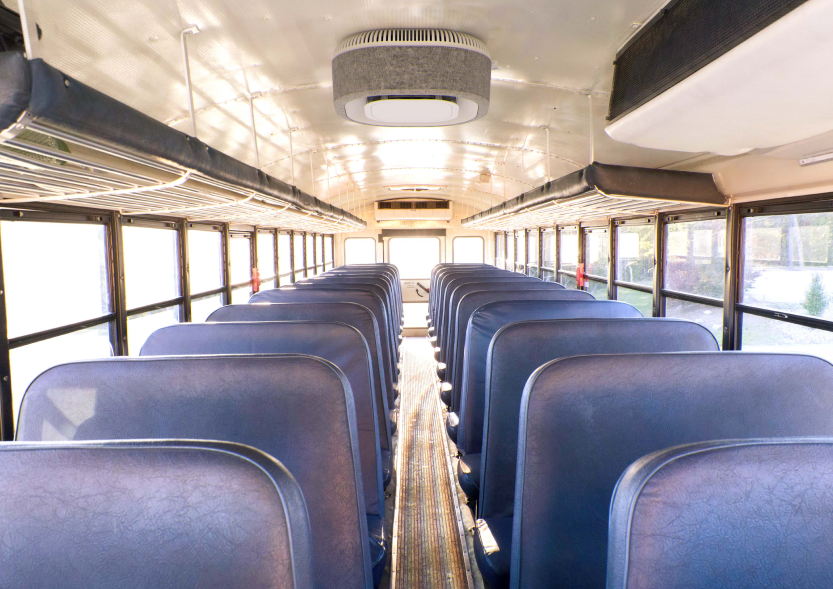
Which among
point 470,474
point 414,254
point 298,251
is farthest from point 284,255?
point 470,474

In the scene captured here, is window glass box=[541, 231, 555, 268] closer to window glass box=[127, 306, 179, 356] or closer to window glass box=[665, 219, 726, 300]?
window glass box=[665, 219, 726, 300]

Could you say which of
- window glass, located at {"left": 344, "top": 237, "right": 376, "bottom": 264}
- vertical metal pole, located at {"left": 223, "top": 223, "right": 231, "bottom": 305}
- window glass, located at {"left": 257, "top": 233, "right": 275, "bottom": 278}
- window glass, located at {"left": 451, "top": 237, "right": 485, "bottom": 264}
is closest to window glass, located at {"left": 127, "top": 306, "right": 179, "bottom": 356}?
vertical metal pole, located at {"left": 223, "top": 223, "right": 231, "bottom": 305}

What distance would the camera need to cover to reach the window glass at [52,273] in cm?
270

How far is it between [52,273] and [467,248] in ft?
38.9

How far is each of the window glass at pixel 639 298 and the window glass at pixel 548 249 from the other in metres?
2.86

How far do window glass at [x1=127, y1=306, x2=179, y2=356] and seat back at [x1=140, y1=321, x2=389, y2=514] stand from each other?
1.61 metres

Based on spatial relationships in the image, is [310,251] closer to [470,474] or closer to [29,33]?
[470,474]

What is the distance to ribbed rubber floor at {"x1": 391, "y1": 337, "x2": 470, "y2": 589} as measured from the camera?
2.55 metres

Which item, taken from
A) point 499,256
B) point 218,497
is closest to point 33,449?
point 218,497

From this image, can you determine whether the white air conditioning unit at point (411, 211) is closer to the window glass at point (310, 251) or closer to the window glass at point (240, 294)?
the window glass at point (310, 251)

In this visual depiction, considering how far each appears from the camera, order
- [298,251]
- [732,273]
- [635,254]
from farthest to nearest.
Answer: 1. [298,251]
2. [635,254]
3. [732,273]

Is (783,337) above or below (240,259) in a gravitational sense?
below

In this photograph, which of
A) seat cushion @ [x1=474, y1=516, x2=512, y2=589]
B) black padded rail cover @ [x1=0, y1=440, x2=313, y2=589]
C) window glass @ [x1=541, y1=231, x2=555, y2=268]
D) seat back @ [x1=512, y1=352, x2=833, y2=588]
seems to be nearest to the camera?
black padded rail cover @ [x1=0, y1=440, x2=313, y2=589]

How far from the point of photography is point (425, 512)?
10.3 feet
